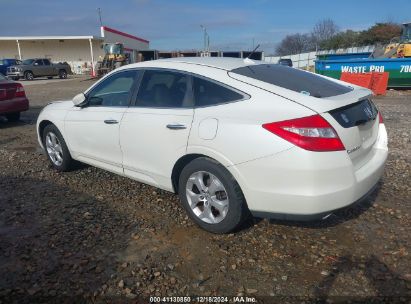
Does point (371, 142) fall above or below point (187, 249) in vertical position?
above

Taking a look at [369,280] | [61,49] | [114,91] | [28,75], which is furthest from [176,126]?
[61,49]

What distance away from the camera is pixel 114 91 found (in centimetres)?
475

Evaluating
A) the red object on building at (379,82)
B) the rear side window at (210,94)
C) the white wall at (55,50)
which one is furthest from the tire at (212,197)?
the white wall at (55,50)

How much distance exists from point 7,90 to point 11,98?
9.0 inches

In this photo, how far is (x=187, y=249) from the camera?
344 centimetres

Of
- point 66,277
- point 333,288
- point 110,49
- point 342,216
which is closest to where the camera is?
point 333,288

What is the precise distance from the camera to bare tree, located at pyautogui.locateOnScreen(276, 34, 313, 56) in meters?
61.0

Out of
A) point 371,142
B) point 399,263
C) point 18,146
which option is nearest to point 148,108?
point 371,142

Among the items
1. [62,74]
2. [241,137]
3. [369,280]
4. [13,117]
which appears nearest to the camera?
[369,280]

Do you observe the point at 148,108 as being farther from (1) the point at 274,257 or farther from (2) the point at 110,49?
(2) the point at 110,49

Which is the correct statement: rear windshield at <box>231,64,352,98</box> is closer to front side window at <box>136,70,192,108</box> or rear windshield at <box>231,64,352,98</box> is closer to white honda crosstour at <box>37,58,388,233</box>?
white honda crosstour at <box>37,58,388,233</box>

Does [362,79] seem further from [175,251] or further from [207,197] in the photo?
[175,251]

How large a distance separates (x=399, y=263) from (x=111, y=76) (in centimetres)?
369

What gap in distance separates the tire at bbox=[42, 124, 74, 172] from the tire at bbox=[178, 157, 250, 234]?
239cm
